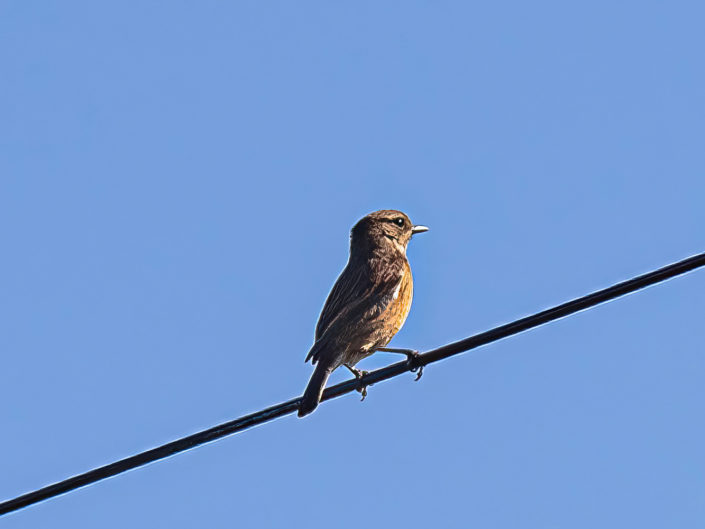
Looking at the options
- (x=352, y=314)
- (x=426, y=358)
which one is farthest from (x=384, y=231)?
(x=426, y=358)

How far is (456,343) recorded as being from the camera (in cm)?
691

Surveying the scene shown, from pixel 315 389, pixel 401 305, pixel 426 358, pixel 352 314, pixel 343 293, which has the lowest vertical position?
pixel 426 358

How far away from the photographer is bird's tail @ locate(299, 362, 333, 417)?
28.0 feet

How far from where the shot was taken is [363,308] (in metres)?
10.3

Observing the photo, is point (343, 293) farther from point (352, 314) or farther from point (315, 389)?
point (315, 389)

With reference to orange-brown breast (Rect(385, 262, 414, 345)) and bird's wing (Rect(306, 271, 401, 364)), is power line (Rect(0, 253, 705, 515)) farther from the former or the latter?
orange-brown breast (Rect(385, 262, 414, 345))

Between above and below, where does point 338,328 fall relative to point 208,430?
above

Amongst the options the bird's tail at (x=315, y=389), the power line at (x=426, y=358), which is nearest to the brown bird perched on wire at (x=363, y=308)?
Answer: the bird's tail at (x=315, y=389)

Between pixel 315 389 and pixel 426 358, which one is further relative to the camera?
pixel 315 389

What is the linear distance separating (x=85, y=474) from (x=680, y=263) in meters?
3.39

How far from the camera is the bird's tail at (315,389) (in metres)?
8.52

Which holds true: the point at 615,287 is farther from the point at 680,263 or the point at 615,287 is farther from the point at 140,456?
the point at 140,456

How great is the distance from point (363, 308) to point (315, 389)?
1.54m

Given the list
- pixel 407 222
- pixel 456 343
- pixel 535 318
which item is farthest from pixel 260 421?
pixel 407 222
